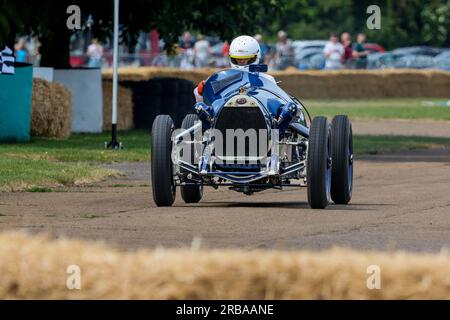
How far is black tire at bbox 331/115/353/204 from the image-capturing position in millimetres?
14562

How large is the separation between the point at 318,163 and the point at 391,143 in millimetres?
13146

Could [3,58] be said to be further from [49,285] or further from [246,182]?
[49,285]

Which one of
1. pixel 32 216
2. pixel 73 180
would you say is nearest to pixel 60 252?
pixel 32 216

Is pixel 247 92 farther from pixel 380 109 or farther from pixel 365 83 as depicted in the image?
pixel 365 83

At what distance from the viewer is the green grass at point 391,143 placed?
2502 centimetres

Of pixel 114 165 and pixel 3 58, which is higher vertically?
pixel 3 58

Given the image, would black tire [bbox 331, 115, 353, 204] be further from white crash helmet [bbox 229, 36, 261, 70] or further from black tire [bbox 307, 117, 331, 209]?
white crash helmet [bbox 229, 36, 261, 70]

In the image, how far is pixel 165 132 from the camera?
14.3 meters

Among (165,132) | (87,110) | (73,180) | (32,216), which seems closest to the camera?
(32,216)

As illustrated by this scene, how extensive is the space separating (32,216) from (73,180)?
425cm

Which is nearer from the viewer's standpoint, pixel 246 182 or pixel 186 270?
pixel 186 270

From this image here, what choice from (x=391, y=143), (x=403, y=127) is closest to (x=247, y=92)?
(x=391, y=143)

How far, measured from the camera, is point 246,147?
14.4 meters

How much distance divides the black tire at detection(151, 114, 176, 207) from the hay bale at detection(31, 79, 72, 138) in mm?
10987
